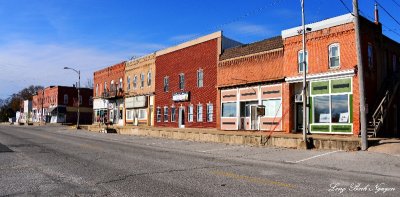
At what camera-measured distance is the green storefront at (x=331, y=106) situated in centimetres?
2227

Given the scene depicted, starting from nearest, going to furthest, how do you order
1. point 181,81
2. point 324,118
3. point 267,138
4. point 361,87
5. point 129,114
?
point 361,87
point 267,138
point 324,118
point 181,81
point 129,114

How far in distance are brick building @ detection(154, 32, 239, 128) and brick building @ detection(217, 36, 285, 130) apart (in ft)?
4.64

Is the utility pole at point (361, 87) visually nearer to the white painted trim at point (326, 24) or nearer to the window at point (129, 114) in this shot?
the white painted trim at point (326, 24)

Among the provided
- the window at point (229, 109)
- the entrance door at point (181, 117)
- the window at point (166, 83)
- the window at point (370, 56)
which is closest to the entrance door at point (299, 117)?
the window at point (370, 56)

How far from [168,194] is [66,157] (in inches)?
353

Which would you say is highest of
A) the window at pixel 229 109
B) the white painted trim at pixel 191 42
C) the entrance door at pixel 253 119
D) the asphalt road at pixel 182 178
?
the white painted trim at pixel 191 42

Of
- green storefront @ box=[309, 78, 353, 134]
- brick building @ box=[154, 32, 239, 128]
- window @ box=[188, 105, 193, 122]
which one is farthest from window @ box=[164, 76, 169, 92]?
green storefront @ box=[309, 78, 353, 134]

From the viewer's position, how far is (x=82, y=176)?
10.9 metres

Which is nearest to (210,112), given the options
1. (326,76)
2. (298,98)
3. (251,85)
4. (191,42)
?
(251,85)

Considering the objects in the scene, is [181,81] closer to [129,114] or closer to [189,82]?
[189,82]

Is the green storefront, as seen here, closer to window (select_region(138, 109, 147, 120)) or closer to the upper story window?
the upper story window

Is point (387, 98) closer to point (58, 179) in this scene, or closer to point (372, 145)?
point (372, 145)

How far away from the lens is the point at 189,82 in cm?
3638

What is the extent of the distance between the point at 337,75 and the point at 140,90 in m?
27.6
